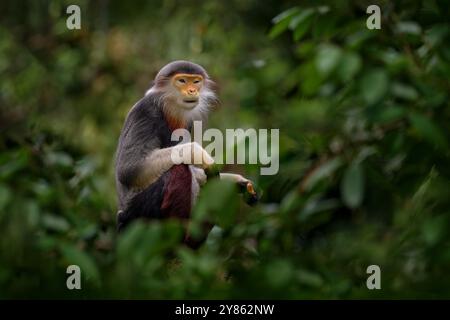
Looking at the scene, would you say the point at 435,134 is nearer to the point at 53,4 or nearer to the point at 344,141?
the point at 344,141

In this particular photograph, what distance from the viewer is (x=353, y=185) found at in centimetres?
178

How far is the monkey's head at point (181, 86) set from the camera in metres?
2.55

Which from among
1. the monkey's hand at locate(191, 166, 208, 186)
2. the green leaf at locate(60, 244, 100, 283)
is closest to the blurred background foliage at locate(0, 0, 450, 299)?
the green leaf at locate(60, 244, 100, 283)

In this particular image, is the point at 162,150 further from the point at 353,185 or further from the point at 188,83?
the point at 353,185

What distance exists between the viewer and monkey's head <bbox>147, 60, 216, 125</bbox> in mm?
2547

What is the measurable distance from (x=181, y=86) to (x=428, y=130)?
98 cm

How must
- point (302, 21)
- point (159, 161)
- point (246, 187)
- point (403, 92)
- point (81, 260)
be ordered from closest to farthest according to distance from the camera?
point (81, 260) → point (403, 92) → point (302, 21) → point (246, 187) → point (159, 161)

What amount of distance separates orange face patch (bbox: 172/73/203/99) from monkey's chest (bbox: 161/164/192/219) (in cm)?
25

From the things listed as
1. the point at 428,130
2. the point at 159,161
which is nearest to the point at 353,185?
the point at 428,130

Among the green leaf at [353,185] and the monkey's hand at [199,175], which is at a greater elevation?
the monkey's hand at [199,175]

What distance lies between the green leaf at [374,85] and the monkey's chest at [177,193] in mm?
910

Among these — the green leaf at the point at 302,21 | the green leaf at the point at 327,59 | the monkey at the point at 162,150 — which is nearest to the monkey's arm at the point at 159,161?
the monkey at the point at 162,150

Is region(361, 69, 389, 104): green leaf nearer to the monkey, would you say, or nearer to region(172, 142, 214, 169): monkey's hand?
region(172, 142, 214, 169): monkey's hand

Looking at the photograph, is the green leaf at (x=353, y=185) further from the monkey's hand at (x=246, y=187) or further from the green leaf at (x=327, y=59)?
the monkey's hand at (x=246, y=187)
